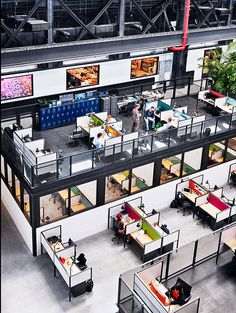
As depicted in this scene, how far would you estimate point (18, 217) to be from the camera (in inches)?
659

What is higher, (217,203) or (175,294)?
(217,203)

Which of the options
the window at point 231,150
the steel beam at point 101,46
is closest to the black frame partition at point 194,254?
the window at point 231,150

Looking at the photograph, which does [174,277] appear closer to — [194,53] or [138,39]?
[138,39]

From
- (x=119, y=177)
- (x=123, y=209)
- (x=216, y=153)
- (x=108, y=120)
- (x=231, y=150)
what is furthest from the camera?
(x=231, y=150)

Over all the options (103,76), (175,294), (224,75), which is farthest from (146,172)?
(103,76)

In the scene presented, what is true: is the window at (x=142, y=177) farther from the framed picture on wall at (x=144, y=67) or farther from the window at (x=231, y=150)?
the framed picture on wall at (x=144, y=67)

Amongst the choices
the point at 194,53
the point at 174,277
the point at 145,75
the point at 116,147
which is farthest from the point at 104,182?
the point at 194,53

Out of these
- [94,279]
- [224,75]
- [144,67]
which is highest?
[224,75]

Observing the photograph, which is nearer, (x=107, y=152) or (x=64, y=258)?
(x=64, y=258)

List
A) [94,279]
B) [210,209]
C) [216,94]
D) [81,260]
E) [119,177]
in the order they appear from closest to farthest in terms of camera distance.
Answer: [81,260] < [94,279] < [119,177] < [210,209] < [216,94]

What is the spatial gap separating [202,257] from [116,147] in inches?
213

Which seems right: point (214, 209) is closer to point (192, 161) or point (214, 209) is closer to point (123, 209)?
point (192, 161)

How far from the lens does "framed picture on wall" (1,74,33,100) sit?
23.2 m

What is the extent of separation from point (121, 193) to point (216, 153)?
231 inches
